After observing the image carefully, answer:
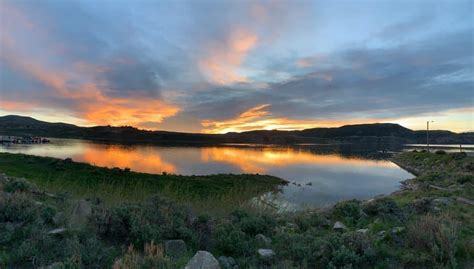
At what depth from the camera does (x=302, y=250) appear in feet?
15.6

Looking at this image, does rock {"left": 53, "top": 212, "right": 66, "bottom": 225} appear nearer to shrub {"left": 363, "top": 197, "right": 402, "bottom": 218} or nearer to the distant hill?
shrub {"left": 363, "top": 197, "right": 402, "bottom": 218}

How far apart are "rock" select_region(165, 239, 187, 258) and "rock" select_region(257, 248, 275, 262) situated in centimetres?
133

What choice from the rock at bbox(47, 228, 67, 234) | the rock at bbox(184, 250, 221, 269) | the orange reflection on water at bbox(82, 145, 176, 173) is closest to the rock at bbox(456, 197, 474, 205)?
the rock at bbox(184, 250, 221, 269)

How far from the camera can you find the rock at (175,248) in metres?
A: 4.75

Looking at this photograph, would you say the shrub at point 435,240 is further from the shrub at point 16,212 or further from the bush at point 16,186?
the bush at point 16,186

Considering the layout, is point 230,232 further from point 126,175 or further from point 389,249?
point 126,175

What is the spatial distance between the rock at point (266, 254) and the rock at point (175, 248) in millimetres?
1327

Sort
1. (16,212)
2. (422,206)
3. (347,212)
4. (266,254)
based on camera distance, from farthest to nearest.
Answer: (422,206)
(347,212)
(16,212)
(266,254)

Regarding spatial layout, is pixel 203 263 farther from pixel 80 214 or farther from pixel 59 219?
pixel 80 214

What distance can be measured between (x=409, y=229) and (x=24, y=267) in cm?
677

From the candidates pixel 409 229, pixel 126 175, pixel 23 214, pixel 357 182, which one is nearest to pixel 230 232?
pixel 409 229

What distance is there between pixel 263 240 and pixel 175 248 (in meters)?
1.72

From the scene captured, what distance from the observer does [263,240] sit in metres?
5.48

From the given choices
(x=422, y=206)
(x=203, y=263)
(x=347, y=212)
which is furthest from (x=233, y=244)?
(x=422, y=206)
